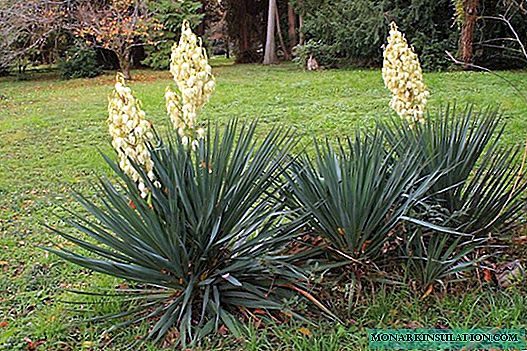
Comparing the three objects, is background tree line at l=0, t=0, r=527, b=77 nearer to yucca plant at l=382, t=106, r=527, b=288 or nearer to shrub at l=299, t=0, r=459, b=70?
shrub at l=299, t=0, r=459, b=70

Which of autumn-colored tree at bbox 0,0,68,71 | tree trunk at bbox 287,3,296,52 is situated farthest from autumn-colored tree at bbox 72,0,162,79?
tree trunk at bbox 287,3,296,52

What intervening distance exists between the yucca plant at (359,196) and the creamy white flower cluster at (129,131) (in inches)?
31.9

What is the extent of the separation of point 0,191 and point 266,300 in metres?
4.07

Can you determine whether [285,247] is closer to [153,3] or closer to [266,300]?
[266,300]

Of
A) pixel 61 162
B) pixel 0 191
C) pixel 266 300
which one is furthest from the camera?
pixel 61 162

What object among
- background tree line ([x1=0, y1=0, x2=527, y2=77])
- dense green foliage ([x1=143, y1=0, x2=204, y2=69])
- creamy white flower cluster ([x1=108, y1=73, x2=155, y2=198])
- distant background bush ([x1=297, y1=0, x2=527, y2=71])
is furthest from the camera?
dense green foliage ([x1=143, y1=0, x2=204, y2=69])

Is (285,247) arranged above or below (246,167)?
below

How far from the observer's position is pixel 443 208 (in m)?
3.10

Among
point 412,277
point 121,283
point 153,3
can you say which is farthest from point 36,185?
point 153,3

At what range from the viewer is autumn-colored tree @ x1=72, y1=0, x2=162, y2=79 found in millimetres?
14414

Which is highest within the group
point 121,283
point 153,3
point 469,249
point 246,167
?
point 153,3

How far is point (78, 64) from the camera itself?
17.5 metres

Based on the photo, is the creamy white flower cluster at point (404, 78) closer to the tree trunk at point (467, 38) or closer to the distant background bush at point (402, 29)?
the tree trunk at point (467, 38)

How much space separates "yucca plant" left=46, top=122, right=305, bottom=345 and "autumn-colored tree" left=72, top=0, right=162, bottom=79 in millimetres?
12466
